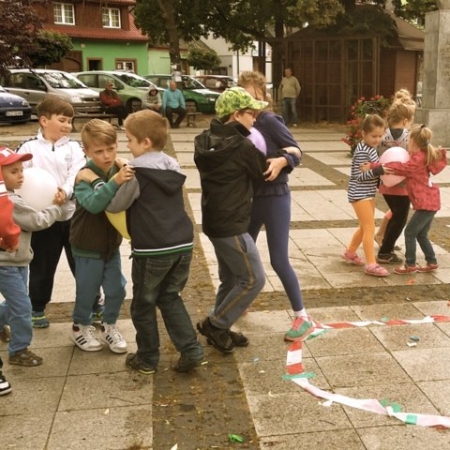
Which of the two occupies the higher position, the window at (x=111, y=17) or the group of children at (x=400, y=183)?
the window at (x=111, y=17)

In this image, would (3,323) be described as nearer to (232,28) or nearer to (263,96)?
(263,96)

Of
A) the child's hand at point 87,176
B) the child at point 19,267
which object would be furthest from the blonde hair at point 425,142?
the child at point 19,267

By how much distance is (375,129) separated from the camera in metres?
5.91

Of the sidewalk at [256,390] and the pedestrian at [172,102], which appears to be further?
the pedestrian at [172,102]

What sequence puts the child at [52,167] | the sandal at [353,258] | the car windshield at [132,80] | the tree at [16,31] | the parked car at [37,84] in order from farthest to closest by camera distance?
the car windshield at [132,80] → the parked car at [37,84] → the tree at [16,31] → the sandal at [353,258] → the child at [52,167]

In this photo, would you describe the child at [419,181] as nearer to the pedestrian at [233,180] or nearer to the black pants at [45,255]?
the pedestrian at [233,180]

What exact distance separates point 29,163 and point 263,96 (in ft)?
5.35

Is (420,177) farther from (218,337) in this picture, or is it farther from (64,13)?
(64,13)

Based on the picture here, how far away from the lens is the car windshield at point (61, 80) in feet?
74.0

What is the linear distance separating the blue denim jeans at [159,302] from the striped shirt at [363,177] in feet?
8.16

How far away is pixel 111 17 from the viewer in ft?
140

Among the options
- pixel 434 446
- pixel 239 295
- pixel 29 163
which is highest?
pixel 29 163

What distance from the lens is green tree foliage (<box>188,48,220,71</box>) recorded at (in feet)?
168

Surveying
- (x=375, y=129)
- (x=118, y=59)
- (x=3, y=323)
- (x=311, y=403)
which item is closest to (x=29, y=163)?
(x=3, y=323)
